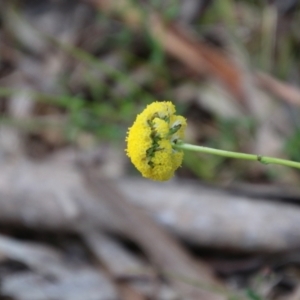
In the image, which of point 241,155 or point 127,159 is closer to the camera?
point 241,155

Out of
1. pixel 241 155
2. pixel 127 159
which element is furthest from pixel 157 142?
pixel 127 159

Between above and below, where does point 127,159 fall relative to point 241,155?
above

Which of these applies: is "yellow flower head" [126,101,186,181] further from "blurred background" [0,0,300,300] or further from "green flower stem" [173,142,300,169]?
"blurred background" [0,0,300,300]

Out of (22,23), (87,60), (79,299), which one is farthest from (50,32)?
(79,299)

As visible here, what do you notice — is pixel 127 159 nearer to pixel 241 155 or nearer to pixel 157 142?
pixel 157 142

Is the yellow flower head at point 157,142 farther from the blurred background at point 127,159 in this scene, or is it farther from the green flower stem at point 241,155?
the blurred background at point 127,159

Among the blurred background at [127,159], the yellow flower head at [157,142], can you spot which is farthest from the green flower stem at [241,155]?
the blurred background at [127,159]

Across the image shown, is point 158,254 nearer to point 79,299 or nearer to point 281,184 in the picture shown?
point 79,299
